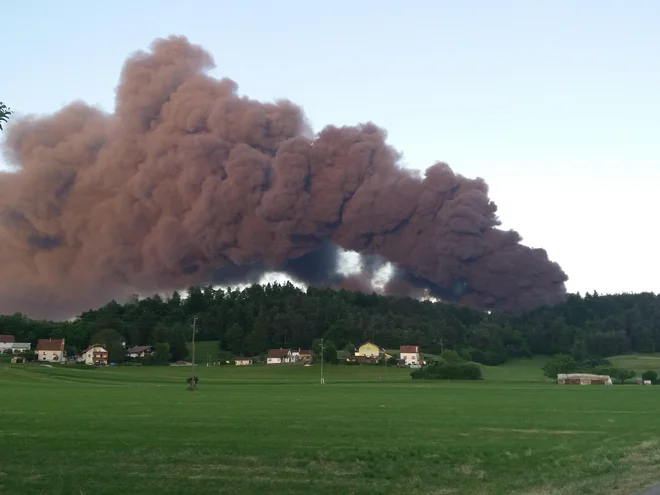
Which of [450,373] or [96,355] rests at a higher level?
[96,355]

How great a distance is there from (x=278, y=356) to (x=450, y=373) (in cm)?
4225

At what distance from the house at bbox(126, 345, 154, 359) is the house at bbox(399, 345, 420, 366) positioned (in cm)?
3939

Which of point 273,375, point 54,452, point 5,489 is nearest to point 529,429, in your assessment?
point 54,452

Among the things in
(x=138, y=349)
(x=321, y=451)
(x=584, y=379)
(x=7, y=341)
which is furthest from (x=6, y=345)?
(x=321, y=451)

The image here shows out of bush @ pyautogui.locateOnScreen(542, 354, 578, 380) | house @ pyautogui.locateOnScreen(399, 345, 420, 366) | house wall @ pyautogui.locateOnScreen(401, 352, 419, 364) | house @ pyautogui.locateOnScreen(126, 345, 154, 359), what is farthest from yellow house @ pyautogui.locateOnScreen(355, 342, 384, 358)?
bush @ pyautogui.locateOnScreen(542, 354, 578, 380)

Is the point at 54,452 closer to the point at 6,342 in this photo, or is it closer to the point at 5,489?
the point at 5,489

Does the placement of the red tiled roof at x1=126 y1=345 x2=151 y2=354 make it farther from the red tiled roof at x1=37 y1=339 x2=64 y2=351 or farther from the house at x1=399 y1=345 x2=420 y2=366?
the house at x1=399 y1=345 x2=420 y2=366

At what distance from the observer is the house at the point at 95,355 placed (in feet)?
369

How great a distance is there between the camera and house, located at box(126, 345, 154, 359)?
389 ft

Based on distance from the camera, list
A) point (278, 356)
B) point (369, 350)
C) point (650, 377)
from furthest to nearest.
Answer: point (369, 350)
point (278, 356)
point (650, 377)

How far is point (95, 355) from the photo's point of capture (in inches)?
4500

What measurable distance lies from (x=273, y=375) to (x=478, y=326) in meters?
49.5

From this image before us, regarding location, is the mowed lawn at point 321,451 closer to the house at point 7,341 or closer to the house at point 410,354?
the house at point 410,354

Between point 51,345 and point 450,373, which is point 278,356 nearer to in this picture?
point 51,345
